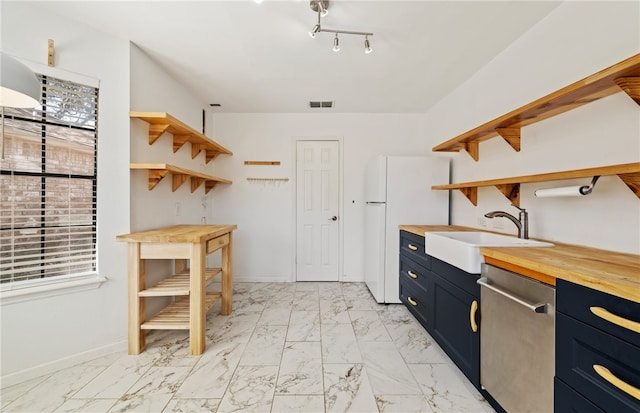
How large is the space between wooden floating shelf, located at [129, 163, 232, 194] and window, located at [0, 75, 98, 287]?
0.37 m

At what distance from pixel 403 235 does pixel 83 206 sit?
9.11ft

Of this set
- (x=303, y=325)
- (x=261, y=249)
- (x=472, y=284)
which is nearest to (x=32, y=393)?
(x=303, y=325)

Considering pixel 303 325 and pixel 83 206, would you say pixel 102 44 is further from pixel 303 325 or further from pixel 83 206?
pixel 303 325

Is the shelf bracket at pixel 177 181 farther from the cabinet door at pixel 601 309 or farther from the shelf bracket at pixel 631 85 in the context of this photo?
the shelf bracket at pixel 631 85

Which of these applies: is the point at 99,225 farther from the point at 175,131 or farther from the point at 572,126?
the point at 572,126

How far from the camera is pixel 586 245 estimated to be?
4.81 feet

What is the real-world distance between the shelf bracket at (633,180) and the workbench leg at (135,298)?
2.88m

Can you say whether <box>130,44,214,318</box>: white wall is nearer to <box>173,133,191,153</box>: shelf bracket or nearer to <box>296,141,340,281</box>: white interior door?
<box>173,133,191,153</box>: shelf bracket

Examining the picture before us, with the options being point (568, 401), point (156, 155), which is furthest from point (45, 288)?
point (568, 401)

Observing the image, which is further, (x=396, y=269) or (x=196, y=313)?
(x=396, y=269)

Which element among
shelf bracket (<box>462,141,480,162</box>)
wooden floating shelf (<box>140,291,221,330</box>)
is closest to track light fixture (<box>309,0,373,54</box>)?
shelf bracket (<box>462,141,480,162</box>)

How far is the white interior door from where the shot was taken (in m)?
3.69

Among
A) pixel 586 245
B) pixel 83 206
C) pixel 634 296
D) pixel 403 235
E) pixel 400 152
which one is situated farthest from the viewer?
pixel 400 152

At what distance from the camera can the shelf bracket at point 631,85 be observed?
44.4 inches
